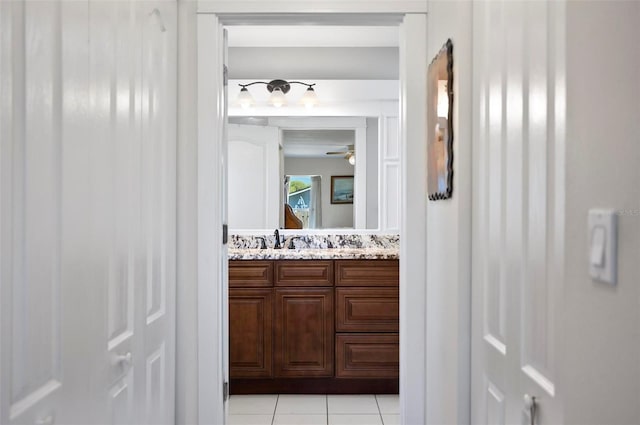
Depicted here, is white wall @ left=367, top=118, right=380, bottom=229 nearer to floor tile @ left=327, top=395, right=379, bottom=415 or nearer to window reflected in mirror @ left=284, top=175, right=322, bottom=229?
window reflected in mirror @ left=284, top=175, right=322, bottom=229

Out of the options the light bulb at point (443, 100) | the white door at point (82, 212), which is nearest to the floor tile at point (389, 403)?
Answer: the white door at point (82, 212)


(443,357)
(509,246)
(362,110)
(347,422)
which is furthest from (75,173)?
(362,110)

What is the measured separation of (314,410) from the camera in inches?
111

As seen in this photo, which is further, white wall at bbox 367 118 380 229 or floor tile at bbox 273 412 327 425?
white wall at bbox 367 118 380 229

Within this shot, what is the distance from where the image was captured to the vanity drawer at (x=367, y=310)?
301 centimetres

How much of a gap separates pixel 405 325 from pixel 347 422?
1053 mm

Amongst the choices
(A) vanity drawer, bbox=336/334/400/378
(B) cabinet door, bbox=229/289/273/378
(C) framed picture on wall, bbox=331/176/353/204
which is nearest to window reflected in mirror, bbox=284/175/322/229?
(C) framed picture on wall, bbox=331/176/353/204

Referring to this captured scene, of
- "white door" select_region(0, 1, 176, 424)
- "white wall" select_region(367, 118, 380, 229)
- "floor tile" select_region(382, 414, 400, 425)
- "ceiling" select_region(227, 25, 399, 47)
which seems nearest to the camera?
"white door" select_region(0, 1, 176, 424)

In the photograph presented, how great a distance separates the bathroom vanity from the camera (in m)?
3.01

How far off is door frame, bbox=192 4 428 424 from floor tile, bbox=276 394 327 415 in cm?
97

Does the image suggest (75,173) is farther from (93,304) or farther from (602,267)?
(602,267)

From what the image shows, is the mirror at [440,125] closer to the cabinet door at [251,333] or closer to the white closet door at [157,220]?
the white closet door at [157,220]

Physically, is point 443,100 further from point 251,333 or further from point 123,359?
point 251,333

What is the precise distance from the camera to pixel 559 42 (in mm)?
847
